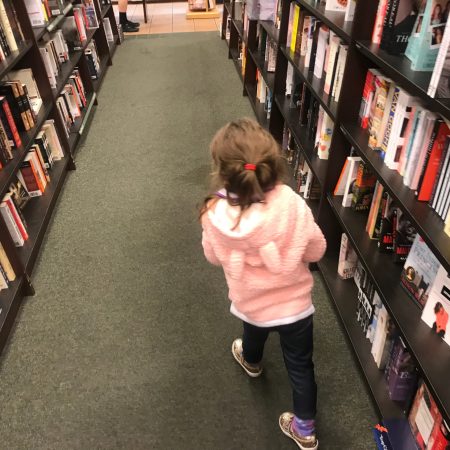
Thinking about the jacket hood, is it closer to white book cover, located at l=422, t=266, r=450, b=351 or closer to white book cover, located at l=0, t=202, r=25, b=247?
white book cover, located at l=422, t=266, r=450, b=351

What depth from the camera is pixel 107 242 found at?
2238 millimetres

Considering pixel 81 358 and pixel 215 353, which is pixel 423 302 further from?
pixel 81 358

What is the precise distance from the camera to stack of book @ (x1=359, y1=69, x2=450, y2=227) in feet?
3.66

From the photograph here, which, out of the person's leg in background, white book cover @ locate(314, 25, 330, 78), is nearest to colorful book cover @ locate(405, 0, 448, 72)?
white book cover @ locate(314, 25, 330, 78)

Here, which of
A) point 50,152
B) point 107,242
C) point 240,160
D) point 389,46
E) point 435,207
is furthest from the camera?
point 50,152

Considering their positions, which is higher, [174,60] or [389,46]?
[389,46]

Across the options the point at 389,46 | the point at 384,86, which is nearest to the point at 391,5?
the point at 389,46

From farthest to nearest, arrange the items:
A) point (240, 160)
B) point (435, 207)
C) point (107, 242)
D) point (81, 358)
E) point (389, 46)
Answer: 1. point (107, 242)
2. point (81, 358)
3. point (389, 46)
4. point (435, 207)
5. point (240, 160)

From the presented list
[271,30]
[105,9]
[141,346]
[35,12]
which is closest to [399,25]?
[141,346]

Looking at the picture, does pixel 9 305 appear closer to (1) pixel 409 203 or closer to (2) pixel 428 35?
(1) pixel 409 203

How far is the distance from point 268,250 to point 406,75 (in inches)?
23.4

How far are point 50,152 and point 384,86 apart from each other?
6.90 ft

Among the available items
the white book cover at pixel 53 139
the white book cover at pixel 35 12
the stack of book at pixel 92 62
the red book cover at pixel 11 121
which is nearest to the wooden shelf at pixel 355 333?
the red book cover at pixel 11 121

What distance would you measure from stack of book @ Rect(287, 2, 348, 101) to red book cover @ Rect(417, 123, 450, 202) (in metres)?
0.61
